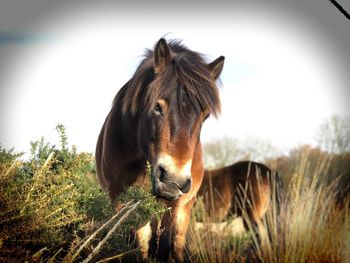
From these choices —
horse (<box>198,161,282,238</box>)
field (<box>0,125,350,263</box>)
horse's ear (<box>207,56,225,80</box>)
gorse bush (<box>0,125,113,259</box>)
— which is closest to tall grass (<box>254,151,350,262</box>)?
horse's ear (<box>207,56,225,80</box>)

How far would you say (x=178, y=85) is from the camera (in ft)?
13.1

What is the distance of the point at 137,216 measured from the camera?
3152 millimetres

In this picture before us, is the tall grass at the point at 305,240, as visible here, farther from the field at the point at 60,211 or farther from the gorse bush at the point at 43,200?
the gorse bush at the point at 43,200

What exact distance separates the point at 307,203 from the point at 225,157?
11.8m

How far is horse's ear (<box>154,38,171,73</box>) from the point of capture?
14.1ft

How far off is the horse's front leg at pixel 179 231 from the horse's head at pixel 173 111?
0.94 meters

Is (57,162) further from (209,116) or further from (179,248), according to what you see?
(179,248)

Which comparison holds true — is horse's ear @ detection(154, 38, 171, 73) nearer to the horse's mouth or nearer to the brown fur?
the horse's mouth

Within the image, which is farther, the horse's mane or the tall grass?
the tall grass

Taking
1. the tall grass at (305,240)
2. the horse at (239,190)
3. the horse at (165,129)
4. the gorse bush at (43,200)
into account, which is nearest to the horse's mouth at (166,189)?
the horse at (165,129)

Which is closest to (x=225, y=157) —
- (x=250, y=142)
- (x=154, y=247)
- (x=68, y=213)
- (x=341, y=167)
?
(x=250, y=142)

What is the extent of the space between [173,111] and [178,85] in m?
0.30

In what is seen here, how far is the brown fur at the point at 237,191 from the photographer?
941 cm

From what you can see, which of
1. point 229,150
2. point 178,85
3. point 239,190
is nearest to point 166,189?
point 178,85
